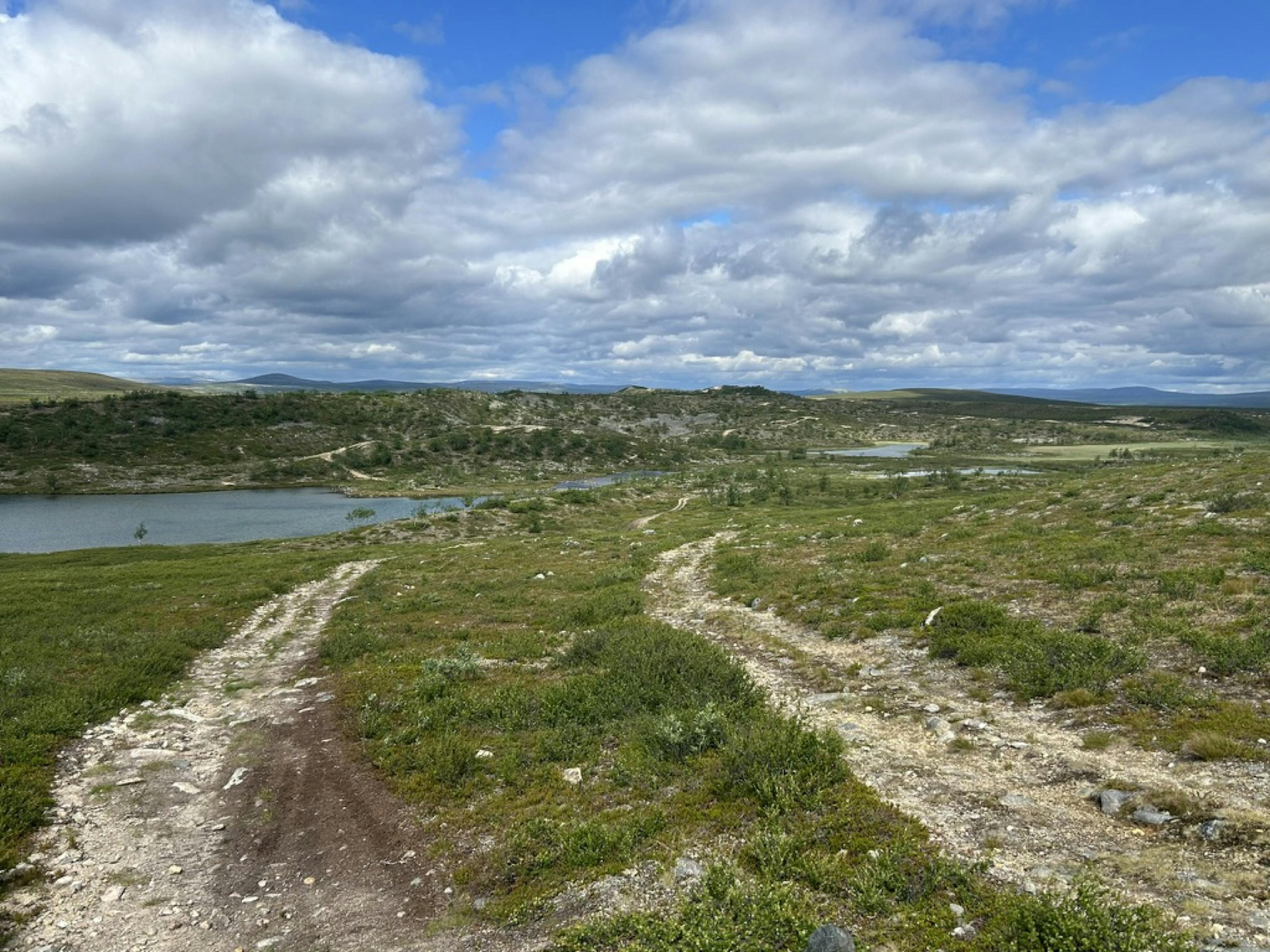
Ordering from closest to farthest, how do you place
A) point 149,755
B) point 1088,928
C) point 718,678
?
point 1088,928, point 149,755, point 718,678

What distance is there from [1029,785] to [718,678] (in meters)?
7.14

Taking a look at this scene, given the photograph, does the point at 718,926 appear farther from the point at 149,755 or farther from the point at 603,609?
the point at 603,609

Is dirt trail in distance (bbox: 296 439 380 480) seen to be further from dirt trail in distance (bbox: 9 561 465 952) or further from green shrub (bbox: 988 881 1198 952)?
green shrub (bbox: 988 881 1198 952)

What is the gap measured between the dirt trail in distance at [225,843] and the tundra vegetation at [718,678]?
26.4 inches

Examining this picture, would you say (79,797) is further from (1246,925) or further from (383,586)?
(383,586)

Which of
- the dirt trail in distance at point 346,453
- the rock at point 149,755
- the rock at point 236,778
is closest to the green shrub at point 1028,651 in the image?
the rock at point 236,778

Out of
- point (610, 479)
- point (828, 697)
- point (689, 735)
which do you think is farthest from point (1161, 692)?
point (610, 479)

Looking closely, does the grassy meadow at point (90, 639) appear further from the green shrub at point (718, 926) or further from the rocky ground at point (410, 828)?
the green shrub at point (718, 926)

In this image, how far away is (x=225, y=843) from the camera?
11.4 m

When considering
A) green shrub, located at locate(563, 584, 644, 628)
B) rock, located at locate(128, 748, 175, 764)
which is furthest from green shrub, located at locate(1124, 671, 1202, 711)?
rock, located at locate(128, 748, 175, 764)

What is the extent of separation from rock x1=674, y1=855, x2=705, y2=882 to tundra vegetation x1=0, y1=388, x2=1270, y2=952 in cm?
22

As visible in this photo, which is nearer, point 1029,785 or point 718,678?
point 1029,785

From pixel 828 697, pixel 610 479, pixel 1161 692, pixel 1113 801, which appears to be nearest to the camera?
pixel 1113 801

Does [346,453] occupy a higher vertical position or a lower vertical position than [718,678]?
lower
